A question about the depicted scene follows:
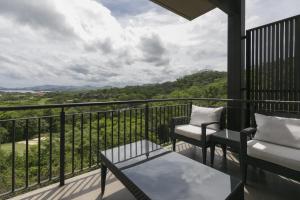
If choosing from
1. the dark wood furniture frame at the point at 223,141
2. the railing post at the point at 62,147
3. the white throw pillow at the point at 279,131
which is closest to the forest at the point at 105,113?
the railing post at the point at 62,147

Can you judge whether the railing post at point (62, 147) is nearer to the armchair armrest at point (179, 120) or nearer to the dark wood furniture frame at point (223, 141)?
the armchair armrest at point (179, 120)

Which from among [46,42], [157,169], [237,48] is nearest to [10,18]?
[46,42]

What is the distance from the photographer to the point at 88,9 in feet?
21.5

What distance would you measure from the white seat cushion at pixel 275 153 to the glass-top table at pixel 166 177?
908 mm

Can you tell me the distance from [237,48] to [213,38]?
Result: 3032 mm

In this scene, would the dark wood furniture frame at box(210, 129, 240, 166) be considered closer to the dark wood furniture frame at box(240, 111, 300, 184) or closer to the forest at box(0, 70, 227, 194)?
the dark wood furniture frame at box(240, 111, 300, 184)

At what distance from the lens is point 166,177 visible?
5.54 feet

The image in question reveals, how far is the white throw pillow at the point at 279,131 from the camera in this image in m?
2.42

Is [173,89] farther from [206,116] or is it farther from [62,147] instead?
[62,147]

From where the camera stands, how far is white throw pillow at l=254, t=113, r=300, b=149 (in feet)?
7.94

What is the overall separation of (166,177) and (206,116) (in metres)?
2.16

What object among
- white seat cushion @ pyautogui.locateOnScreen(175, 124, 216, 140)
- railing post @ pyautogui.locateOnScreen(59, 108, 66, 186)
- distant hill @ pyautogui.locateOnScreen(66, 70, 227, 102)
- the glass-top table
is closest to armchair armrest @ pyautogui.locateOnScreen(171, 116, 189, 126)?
white seat cushion @ pyautogui.locateOnScreen(175, 124, 216, 140)

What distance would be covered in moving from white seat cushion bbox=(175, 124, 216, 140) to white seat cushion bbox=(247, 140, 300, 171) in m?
0.79

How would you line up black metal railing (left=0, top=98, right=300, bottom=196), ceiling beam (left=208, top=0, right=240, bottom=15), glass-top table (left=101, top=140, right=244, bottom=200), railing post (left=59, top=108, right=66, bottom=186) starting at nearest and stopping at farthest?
1. glass-top table (left=101, top=140, right=244, bottom=200)
2. black metal railing (left=0, top=98, right=300, bottom=196)
3. railing post (left=59, top=108, right=66, bottom=186)
4. ceiling beam (left=208, top=0, right=240, bottom=15)
